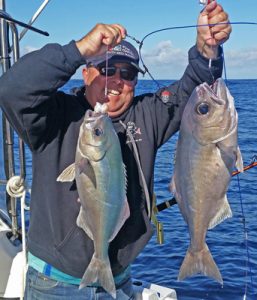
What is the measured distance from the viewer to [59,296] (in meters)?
3.24

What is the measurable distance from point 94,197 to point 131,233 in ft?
1.98

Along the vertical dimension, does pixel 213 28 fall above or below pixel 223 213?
above

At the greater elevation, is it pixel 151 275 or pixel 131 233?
pixel 131 233

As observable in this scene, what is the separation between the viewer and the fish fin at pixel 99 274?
3.02 metres

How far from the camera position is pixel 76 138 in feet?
10.5

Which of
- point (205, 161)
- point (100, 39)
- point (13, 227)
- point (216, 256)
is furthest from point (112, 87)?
point (216, 256)

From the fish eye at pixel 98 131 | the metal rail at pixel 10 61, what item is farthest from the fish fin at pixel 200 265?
Result: the metal rail at pixel 10 61

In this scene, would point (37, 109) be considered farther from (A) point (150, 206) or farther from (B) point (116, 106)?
(A) point (150, 206)

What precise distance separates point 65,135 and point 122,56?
60cm

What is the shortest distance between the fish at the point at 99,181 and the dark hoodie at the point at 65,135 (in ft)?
0.73

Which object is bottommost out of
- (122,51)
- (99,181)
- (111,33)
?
(99,181)

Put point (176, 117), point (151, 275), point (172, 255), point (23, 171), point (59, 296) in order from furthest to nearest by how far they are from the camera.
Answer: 1. point (172, 255)
2. point (151, 275)
3. point (23, 171)
4. point (176, 117)
5. point (59, 296)

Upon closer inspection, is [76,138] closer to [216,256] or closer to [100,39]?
[100,39]

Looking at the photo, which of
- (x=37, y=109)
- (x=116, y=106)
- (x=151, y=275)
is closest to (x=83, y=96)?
(x=116, y=106)
